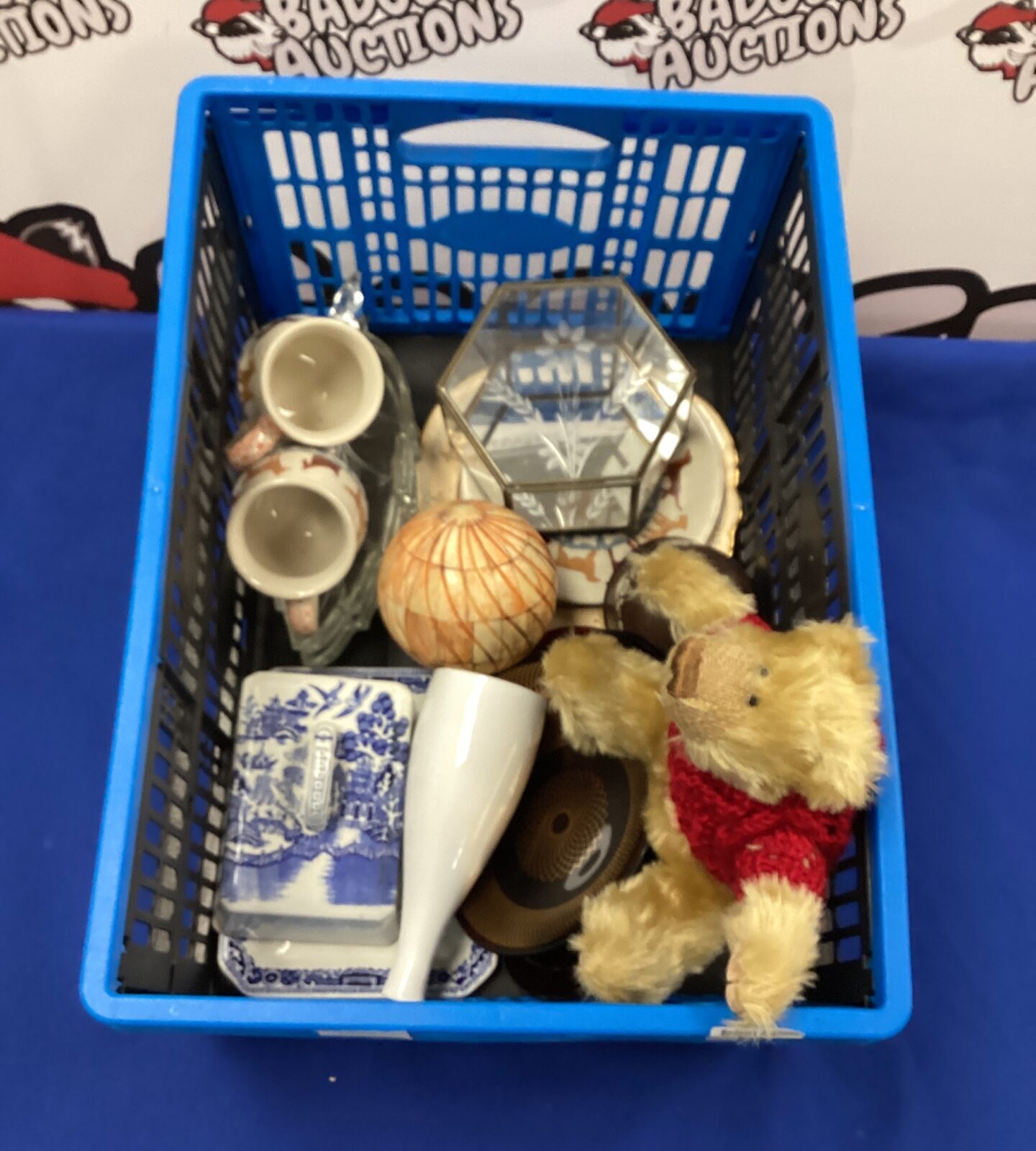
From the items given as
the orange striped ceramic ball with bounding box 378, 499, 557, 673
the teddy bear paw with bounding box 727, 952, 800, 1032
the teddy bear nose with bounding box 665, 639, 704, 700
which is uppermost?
the orange striped ceramic ball with bounding box 378, 499, 557, 673

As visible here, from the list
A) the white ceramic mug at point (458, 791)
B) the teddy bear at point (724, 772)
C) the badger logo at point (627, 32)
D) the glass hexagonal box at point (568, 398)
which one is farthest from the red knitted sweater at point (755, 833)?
the badger logo at point (627, 32)

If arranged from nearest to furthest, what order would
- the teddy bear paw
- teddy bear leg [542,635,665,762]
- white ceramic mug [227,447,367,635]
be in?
the teddy bear paw < teddy bear leg [542,635,665,762] < white ceramic mug [227,447,367,635]

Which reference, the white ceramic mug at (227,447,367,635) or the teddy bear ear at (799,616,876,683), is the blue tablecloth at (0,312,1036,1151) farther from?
the teddy bear ear at (799,616,876,683)

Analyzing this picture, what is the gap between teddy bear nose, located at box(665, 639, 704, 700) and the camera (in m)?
0.43

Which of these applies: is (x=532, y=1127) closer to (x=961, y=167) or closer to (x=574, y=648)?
(x=574, y=648)

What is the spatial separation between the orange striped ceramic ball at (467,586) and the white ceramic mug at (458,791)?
0.11 ft

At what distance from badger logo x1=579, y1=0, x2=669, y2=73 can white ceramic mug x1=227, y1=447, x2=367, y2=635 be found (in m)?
0.33

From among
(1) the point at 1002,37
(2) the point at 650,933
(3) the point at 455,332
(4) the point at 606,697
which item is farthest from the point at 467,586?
(1) the point at 1002,37

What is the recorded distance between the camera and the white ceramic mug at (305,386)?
64cm

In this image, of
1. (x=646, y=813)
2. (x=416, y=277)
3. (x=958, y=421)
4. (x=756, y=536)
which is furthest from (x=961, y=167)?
(x=646, y=813)

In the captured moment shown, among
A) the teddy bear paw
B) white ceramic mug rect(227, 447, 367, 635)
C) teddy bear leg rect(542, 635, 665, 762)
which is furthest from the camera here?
white ceramic mug rect(227, 447, 367, 635)

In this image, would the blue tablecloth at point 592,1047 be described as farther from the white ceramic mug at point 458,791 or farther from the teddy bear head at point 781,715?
the teddy bear head at point 781,715

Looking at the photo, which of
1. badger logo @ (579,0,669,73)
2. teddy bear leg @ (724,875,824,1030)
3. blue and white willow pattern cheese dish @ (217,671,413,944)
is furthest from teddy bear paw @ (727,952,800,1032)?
badger logo @ (579,0,669,73)

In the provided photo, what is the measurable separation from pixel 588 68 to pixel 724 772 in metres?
0.50
